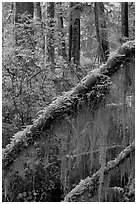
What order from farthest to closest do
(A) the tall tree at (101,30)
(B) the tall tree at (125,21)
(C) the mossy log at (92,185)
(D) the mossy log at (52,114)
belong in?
(B) the tall tree at (125,21) → (A) the tall tree at (101,30) → (C) the mossy log at (92,185) → (D) the mossy log at (52,114)

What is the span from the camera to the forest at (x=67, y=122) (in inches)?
120

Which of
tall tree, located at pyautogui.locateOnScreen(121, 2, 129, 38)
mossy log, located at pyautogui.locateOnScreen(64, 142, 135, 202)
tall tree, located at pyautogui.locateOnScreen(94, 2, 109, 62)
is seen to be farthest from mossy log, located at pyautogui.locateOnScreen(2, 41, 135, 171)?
tall tree, located at pyautogui.locateOnScreen(121, 2, 129, 38)

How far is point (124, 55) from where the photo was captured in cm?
318

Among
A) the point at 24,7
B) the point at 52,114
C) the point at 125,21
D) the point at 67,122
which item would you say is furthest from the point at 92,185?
the point at 125,21

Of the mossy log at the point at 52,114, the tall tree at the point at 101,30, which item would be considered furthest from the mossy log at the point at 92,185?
the tall tree at the point at 101,30

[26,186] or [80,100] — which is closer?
[80,100]

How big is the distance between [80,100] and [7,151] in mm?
936

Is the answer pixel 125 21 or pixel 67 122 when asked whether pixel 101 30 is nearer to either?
pixel 125 21

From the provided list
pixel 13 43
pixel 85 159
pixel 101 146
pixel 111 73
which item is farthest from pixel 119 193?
pixel 13 43

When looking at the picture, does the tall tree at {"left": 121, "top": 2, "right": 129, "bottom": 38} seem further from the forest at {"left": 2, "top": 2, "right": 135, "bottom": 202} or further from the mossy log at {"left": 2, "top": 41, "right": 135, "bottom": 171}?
the mossy log at {"left": 2, "top": 41, "right": 135, "bottom": 171}

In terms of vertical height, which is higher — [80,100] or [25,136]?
[80,100]

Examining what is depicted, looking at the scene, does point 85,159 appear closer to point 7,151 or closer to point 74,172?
point 74,172

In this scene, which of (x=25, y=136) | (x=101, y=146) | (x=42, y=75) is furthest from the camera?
(x=42, y=75)

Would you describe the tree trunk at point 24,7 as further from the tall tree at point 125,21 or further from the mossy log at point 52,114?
the mossy log at point 52,114
